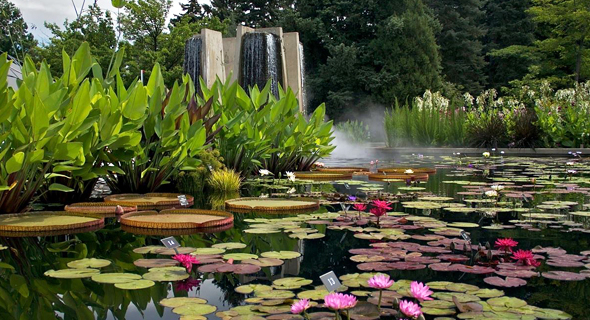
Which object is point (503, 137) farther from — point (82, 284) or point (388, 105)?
point (388, 105)

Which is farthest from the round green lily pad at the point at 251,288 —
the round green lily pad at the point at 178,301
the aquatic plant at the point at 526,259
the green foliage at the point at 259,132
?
the green foliage at the point at 259,132

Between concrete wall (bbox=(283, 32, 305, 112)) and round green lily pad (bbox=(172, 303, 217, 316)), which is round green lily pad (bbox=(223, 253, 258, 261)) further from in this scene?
concrete wall (bbox=(283, 32, 305, 112))

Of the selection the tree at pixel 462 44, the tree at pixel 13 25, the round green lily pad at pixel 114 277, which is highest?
the tree at pixel 462 44

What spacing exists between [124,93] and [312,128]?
2.70 metres

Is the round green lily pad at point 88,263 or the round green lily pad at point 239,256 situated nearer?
the round green lily pad at point 88,263

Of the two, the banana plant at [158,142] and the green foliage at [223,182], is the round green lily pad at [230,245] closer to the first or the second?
the banana plant at [158,142]

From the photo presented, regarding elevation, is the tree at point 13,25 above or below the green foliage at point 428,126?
above

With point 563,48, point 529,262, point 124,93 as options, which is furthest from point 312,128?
point 563,48

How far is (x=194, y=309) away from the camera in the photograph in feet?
5.38

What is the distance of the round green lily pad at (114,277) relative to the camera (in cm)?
193

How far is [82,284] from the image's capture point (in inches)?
76.4

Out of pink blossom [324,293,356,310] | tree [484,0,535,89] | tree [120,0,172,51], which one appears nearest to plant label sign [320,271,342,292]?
pink blossom [324,293,356,310]

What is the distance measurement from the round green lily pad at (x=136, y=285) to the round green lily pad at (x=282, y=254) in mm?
546

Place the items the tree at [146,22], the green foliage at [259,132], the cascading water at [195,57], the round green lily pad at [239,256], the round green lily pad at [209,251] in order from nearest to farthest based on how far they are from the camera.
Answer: the round green lily pad at [239,256] < the round green lily pad at [209,251] < the green foliage at [259,132] < the cascading water at [195,57] < the tree at [146,22]
